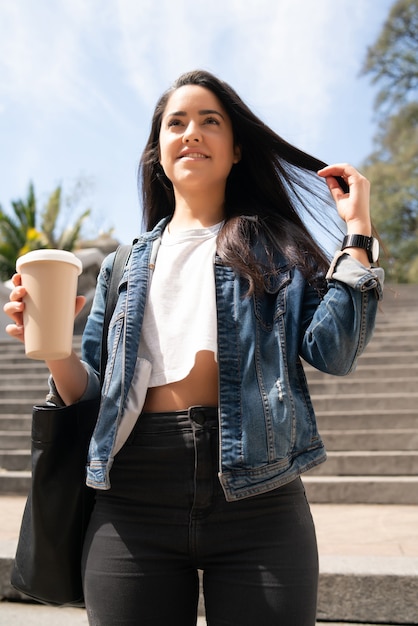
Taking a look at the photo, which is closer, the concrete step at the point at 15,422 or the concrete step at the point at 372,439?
the concrete step at the point at 372,439

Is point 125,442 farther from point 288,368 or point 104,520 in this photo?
point 288,368

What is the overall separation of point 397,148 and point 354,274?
29.0 metres

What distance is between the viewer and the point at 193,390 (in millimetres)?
1555

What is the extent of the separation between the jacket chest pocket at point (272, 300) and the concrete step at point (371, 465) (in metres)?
3.37

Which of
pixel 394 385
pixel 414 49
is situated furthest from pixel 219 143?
pixel 414 49

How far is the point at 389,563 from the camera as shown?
297 centimetres

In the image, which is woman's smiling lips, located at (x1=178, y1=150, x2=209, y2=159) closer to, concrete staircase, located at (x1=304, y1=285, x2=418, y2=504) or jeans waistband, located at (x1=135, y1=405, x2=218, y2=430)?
jeans waistband, located at (x1=135, y1=405, x2=218, y2=430)

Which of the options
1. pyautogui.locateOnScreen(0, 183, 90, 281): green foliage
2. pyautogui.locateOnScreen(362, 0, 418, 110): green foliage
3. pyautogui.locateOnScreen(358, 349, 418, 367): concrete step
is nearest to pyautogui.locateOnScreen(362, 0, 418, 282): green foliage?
pyautogui.locateOnScreen(362, 0, 418, 110): green foliage

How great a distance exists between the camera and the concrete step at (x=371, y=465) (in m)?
4.71

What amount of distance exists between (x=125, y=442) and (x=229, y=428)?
0.26 metres

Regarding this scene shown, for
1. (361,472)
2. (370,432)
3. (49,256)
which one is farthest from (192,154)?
(370,432)

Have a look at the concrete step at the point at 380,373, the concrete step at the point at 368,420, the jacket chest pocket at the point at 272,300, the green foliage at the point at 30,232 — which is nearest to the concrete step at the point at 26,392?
the concrete step at the point at 380,373

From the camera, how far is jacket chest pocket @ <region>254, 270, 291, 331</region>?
157 cm

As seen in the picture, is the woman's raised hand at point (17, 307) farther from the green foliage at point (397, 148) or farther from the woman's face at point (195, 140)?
the green foliage at point (397, 148)
